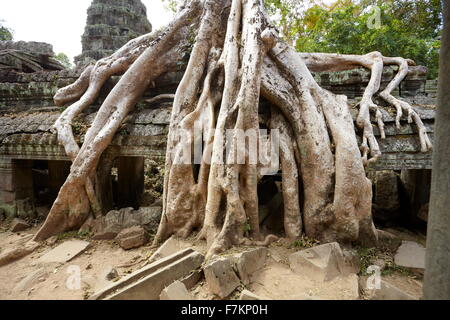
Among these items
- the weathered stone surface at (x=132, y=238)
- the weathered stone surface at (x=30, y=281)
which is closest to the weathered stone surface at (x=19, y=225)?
the weathered stone surface at (x=30, y=281)

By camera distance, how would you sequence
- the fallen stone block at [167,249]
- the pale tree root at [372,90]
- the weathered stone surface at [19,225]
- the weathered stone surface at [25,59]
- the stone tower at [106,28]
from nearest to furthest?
the fallen stone block at [167,249] → the pale tree root at [372,90] → the weathered stone surface at [19,225] → the weathered stone surface at [25,59] → the stone tower at [106,28]

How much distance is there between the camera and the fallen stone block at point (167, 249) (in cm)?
211

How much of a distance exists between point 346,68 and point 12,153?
5232mm

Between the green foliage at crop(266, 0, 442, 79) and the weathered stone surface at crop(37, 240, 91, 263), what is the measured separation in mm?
6429

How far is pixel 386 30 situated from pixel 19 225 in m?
7.72

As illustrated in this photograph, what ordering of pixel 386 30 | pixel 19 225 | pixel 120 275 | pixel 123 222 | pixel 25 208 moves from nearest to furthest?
pixel 120 275
pixel 123 222
pixel 19 225
pixel 25 208
pixel 386 30

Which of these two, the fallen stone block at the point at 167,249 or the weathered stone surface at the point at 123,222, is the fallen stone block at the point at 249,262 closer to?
the fallen stone block at the point at 167,249

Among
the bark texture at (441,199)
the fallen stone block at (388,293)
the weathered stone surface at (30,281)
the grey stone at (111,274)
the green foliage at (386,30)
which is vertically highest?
the green foliage at (386,30)

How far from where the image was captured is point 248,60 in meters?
2.37

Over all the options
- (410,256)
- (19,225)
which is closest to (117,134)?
(19,225)

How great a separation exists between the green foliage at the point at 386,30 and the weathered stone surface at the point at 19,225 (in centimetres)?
708

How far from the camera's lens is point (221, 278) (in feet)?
5.35

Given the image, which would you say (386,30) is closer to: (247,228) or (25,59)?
(247,228)

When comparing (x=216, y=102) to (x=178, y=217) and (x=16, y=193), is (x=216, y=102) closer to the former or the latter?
(x=178, y=217)
